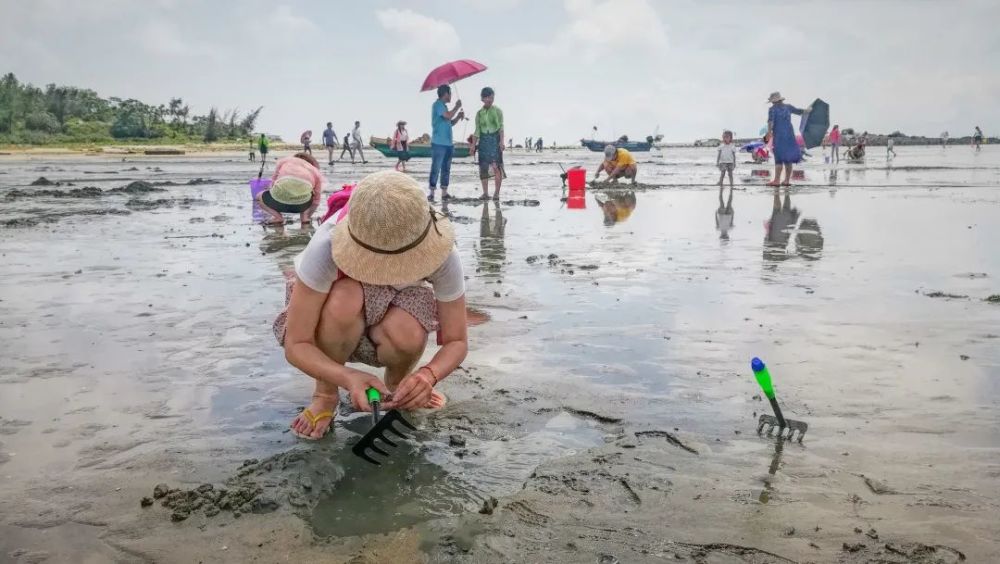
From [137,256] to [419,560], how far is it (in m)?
6.25

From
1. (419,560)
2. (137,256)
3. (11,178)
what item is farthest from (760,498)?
(11,178)

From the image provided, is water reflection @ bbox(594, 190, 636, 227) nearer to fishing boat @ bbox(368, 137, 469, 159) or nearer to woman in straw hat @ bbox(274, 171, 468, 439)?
woman in straw hat @ bbox(274, 171, 468, 439)

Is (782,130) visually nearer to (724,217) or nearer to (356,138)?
(724,217)

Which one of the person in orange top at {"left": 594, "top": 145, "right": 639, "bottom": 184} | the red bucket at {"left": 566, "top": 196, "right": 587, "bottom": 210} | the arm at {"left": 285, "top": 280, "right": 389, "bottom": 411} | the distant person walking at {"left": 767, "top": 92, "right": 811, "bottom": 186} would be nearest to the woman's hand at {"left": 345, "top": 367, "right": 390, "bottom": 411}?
the arm at {"left": 285, "top": 280, "right": 389, "bottom": 411}

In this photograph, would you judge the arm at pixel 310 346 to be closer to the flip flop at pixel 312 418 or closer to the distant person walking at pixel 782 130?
the flip flop at pixel 312 418

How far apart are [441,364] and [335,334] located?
17.1 inches

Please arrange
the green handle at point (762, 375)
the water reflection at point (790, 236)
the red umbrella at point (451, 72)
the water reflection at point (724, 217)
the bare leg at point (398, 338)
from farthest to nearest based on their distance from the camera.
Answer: the red umbrella at point (451, 72) < the water reflection at point (724, 217) < the water reflection at point (790, 236) < the bare leg at point (398, 338) < the green handle at point (762, 375)

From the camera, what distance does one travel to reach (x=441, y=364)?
2938mm

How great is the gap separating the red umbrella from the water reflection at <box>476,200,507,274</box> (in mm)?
2844

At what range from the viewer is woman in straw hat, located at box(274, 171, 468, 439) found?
258 cm

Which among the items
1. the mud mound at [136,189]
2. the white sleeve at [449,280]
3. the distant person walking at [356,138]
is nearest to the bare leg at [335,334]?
the white sleeve at [449,280]

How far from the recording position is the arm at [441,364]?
109 inches

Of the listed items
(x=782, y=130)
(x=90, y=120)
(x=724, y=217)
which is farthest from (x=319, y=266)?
(x=90, y=120)

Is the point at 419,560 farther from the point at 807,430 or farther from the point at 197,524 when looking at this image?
the point at 807,430
